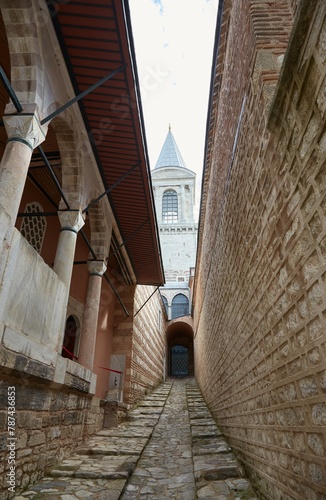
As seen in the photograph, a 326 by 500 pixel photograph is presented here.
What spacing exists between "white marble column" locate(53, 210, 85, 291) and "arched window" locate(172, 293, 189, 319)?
63.4ft

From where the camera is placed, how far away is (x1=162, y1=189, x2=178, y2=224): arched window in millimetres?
30984

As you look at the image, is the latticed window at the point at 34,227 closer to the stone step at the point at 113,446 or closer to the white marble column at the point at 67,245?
the white marble column at the point at 67,245

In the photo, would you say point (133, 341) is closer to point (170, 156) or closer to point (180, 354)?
point (180, 354)

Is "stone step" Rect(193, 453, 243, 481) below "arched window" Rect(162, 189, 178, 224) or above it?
below

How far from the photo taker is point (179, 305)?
77.2ft

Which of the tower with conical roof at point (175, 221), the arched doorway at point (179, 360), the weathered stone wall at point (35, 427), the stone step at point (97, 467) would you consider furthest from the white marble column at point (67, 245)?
the arched doorway at point (179, 360)

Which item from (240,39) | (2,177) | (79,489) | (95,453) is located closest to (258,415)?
(79,489)

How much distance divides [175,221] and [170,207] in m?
1.90

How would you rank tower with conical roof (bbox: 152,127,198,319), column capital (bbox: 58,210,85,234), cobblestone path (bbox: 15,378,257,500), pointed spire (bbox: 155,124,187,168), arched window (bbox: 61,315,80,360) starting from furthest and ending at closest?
pointed spire (bbox: 155,124,187,168) < tower with conical roof (bbox: 152,127,198,319) < arched window (bbox: 61,315,80,360) < column capital (bbox: 58,210,85,234) < cobblestone path (bbox: 15,378,257,500)

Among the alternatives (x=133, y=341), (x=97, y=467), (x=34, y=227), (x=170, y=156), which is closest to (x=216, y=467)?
(x=97, y=467)

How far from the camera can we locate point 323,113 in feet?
4.95

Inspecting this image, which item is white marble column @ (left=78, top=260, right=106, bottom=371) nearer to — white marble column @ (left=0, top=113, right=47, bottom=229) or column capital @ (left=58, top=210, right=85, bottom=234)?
column capital @ (left=58, top=210, right=85, bottom=234)

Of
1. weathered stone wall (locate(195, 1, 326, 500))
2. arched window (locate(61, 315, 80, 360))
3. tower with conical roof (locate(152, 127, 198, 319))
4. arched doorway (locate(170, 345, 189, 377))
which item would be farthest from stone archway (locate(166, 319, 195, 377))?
weathered stone wall (locate(195, 1, 326, 500))

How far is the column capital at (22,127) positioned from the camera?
3.13 meters
